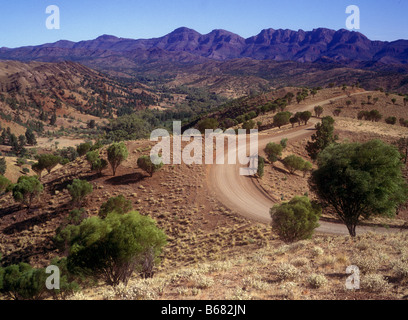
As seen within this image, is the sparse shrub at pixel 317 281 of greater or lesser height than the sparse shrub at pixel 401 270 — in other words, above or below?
below

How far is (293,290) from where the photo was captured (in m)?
8.48

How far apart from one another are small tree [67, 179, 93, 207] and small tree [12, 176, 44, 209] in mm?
4188

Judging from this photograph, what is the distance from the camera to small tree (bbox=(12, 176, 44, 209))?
25.5 m

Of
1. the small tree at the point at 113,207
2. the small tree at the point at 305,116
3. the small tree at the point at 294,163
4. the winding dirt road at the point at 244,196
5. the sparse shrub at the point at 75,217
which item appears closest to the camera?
the winding dirt road at the point at 244,196

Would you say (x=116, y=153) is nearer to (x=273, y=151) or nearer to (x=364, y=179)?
(x=273, y=151)

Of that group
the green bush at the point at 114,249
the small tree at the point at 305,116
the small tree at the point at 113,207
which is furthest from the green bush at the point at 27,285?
the small tree at the point at 305,116

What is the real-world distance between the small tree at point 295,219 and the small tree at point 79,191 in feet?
63.8

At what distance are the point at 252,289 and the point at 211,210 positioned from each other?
16.9 metres

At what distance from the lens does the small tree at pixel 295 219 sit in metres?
16.5

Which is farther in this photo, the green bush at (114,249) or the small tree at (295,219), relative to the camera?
the small tree at (295,219)

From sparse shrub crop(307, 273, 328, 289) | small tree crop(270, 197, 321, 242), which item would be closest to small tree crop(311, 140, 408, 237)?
small tree crop(270, 197, 321, 242)

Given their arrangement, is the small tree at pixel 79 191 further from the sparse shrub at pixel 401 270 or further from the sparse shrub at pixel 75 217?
the sparse shrub at pixel 401 270

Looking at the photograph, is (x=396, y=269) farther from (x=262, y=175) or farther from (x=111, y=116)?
(x=111, y=116)
